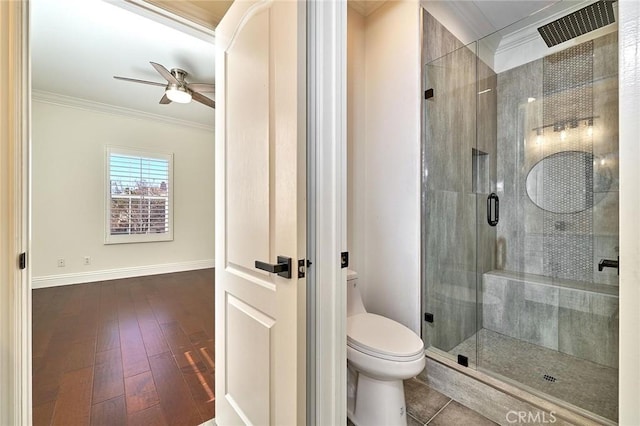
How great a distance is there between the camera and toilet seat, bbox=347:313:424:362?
130 cm

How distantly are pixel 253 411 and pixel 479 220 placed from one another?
226 centimetres

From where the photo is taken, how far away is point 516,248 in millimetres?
2559

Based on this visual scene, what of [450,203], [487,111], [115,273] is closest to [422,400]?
[450,203]

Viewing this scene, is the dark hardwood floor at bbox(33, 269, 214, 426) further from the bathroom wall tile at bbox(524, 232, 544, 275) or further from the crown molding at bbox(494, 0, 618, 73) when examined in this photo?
the crown molding at bbox(494, 0, 618, 73)

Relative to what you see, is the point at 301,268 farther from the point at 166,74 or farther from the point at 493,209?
the point at 166,74

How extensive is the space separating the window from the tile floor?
4309 mm

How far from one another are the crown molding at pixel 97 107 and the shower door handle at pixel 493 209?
4600mm

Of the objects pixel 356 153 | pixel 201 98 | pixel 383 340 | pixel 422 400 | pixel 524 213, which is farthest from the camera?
pixel 201 98

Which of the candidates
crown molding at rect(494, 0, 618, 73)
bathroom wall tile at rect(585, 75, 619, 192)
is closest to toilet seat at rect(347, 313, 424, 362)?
bathroom wall tile at rect(585, 75, 619, 192)

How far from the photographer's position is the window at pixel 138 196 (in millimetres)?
4203

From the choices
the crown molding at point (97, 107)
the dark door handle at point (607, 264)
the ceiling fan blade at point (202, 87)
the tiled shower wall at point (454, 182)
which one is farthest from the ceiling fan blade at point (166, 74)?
the dark door handle at point (607, 264)

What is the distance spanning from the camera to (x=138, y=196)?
4426 mm

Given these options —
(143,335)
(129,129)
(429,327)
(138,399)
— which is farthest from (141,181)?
(429,327)

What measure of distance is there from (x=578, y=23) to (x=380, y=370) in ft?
8.94
